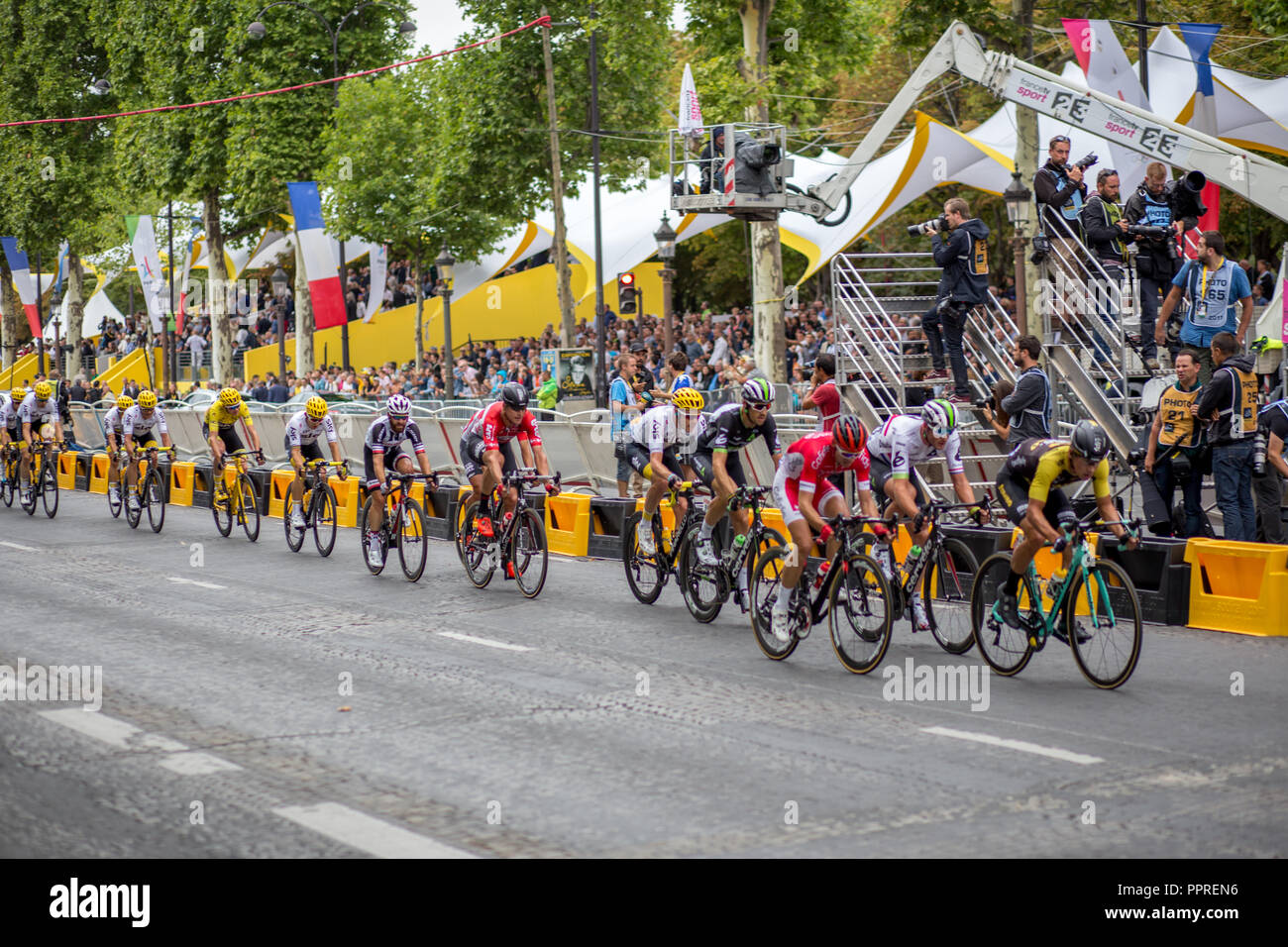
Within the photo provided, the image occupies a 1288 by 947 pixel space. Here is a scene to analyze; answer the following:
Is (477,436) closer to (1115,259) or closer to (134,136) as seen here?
(1115,259)

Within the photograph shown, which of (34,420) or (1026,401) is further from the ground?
(34,420)

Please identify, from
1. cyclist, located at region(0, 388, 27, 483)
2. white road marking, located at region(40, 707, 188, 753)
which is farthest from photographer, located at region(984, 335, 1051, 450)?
cyclist, located at region(0, 388, 27, 483)

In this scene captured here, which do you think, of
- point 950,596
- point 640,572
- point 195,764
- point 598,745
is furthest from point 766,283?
point 195,764

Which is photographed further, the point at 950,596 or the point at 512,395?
the point at 512,395

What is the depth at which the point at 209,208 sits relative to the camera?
5078cm

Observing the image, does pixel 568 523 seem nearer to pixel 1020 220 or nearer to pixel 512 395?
pixel 512 395

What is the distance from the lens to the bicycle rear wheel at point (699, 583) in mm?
11867

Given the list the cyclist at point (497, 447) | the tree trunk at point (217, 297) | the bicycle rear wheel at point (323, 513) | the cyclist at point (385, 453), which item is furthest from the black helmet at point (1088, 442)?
the tree trunk at point (217, 297)

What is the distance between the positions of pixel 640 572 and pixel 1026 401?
3.65 metres

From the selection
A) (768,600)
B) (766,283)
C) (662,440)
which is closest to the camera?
(768,600)

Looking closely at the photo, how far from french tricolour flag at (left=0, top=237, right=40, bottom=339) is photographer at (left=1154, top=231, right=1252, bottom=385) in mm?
51705

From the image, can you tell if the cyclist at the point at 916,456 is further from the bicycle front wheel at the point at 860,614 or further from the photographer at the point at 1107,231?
the photographer at the point at 1107,231

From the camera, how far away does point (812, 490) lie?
10328 millimetres

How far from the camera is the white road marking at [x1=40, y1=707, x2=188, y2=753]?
8.12 metres
